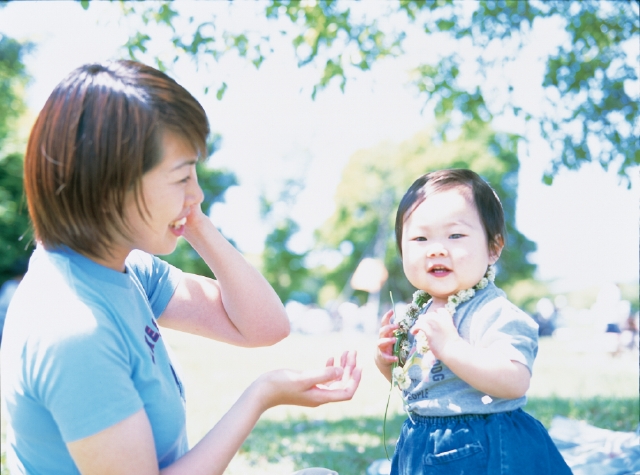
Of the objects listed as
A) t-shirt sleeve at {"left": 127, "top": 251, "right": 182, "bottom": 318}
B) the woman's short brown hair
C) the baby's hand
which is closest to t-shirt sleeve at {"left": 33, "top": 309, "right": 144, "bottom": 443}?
the woman's short brown hair

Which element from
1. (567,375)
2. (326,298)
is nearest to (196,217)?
(567,375)

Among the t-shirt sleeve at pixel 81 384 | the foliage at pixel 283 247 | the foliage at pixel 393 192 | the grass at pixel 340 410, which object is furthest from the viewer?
the foliage at pixel 283 247

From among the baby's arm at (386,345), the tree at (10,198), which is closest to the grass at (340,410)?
the baby's arm at (386,345)

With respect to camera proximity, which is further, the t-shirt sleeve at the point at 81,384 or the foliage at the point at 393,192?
the foliage at the point at 393,192

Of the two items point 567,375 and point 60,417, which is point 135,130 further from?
point 567,375

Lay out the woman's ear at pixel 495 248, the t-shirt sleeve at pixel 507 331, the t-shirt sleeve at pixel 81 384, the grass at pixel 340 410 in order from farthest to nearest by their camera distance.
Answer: the grass at pixel 340 410 < the woman's ear at pixel 495 248 < the t-shirt sleeve at pixel 507 331 < the t-shirt sleeve at pixel 81 384

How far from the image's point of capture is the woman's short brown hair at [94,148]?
5.31 ft

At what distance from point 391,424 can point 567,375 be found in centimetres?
574

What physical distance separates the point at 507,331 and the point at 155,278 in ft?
3.92

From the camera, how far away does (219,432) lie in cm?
178

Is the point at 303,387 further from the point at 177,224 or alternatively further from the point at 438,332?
the point at 177,224

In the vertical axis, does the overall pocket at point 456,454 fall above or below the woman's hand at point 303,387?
below

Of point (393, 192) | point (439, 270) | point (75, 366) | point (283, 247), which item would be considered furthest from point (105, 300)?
point (283, 247)

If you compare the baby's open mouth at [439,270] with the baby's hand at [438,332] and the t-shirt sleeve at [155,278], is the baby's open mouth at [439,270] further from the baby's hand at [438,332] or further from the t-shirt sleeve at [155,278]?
the t-shirt sleeve at [155,278]
